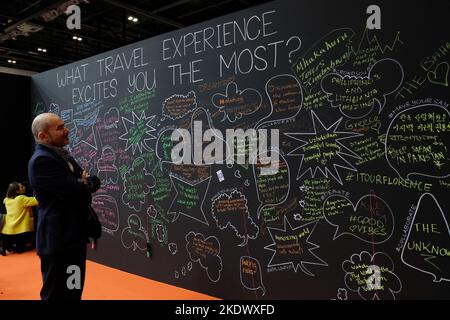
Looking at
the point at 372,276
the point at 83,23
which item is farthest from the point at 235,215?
the point at 83,23

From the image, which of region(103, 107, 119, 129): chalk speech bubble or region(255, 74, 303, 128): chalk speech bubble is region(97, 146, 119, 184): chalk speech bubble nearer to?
region(103, 107, 119, 129): chalk speech bubble

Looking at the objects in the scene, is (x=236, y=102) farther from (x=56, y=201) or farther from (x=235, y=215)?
(x=56, y=201)

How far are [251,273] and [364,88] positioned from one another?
1839mm

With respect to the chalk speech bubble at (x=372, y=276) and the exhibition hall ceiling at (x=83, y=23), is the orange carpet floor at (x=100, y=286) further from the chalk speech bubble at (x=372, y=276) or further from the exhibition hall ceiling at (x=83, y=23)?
the exhibition hall ceiling at (x=83, y=23)

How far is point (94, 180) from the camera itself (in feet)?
8.98

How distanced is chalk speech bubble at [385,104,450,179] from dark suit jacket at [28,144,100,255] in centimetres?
217

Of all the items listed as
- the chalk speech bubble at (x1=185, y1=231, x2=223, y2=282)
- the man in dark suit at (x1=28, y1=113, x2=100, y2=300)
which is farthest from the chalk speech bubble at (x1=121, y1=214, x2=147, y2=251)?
the man in dark suit at (x1=28, y1=113, x2=100, y2=300)

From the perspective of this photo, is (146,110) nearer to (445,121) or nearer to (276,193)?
(276,193)

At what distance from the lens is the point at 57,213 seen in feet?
8.18

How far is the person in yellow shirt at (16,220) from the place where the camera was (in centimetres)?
520

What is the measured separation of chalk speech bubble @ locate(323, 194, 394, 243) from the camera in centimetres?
261

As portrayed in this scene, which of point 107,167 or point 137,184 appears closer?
point 137,184

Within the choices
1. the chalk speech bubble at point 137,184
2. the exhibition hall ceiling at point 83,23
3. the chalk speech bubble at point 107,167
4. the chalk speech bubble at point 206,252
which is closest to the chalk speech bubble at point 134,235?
the chalk speech bubble at point 137,184

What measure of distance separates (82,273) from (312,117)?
2.11 m
